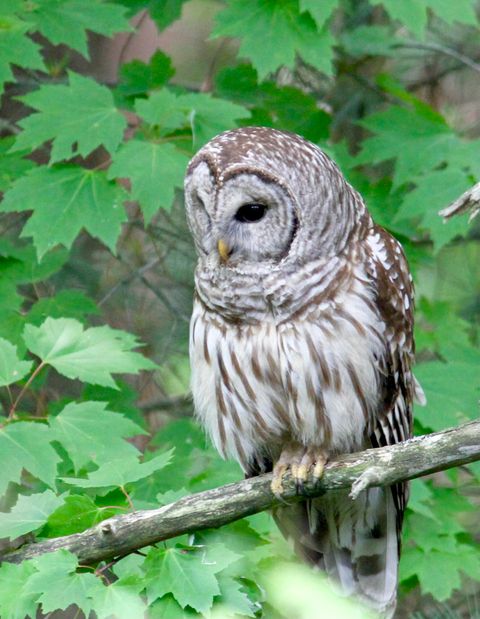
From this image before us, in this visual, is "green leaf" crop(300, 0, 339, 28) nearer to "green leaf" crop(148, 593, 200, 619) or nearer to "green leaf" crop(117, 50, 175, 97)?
"green leaf" crop(117, 50, 175, 97)

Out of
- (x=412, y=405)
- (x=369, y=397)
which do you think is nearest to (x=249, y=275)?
(x=369, y=397)

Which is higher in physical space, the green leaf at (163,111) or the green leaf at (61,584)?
the green leaf at (163,111)

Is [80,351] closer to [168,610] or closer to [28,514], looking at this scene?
[28,514]

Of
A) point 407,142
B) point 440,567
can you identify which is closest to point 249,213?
point 407,142

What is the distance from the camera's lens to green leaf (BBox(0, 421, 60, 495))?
356 centimetres

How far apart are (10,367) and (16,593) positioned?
888 millimetres

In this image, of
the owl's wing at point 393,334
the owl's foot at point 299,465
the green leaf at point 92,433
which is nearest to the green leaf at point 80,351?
the green leaf at point 92,433

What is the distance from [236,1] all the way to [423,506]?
8.16ft

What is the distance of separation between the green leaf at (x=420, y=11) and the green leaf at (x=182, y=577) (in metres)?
2.81

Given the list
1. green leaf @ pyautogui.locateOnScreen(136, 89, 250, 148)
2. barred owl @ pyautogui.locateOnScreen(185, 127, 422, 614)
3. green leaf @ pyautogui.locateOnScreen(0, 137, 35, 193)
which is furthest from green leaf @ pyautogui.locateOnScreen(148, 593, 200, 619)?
green leaf @ pyautogui.locateOnScreen(0, 137, 35, 193)

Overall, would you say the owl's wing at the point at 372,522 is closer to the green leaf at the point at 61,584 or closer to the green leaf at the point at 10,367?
the green leaf at the point at 10,367

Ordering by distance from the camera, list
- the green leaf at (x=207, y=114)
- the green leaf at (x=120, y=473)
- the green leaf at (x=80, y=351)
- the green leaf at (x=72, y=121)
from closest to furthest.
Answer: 1. the green leaf at (x=120, y=473)
2. the green leaf at (x=80, y=351)
3. the green leaf at (x=72, y=121)
4. the green leaf at (x=207, y=114)

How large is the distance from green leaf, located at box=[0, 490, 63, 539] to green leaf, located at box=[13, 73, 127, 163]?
1.68 meters

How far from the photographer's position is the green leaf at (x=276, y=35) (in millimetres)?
4828
